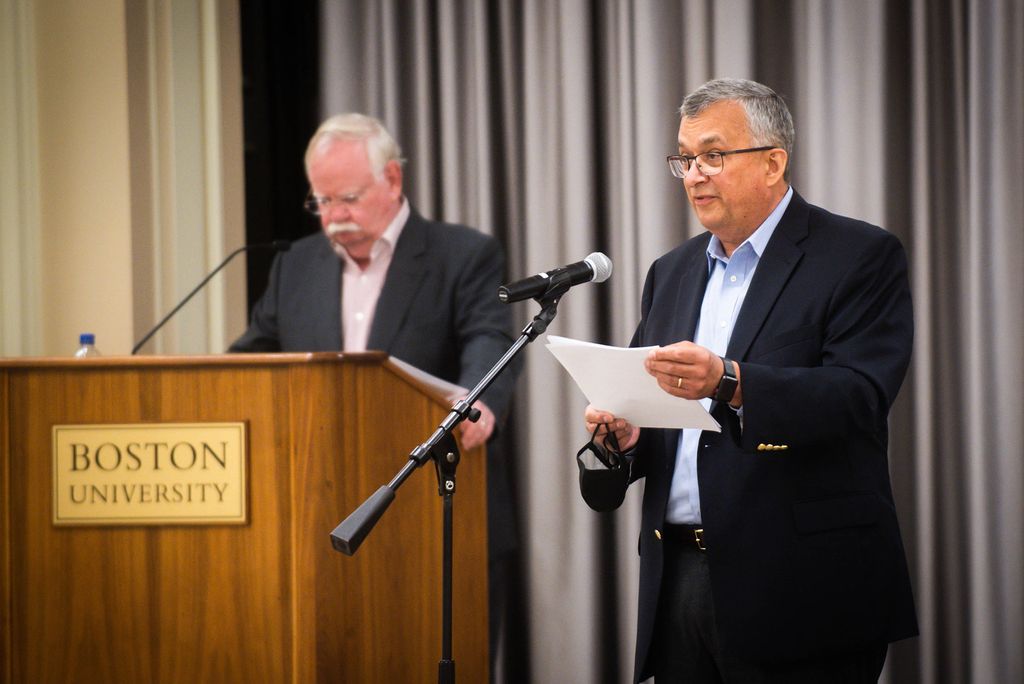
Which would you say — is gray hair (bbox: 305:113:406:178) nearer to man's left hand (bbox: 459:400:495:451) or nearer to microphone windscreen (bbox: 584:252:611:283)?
man's left hand (bbox: 459:400:495:451)

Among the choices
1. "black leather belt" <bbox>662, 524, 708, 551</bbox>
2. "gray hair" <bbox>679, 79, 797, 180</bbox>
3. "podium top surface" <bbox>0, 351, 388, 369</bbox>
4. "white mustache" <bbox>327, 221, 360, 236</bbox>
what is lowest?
"black leather belt" <bbox>662, 524, 708, 551</bbox>

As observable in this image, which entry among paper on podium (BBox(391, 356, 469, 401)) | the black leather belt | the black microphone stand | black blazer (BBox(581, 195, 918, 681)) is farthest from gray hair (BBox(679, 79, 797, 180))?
paper on podium (BBox(391, 356, 469, 401))

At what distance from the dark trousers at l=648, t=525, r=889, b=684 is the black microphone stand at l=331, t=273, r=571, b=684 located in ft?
1.55

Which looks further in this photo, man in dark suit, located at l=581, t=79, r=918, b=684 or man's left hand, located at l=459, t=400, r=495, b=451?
man's left hand, located at l=459, t=400, r=495, b=451

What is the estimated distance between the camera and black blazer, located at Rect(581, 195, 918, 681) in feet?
6.66

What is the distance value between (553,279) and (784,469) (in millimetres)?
574

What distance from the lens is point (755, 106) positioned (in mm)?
2283

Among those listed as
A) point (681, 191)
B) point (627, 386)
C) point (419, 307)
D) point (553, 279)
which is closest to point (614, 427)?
point (627, 386)

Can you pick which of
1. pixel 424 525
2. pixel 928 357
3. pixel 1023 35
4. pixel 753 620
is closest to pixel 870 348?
pixel 753 620

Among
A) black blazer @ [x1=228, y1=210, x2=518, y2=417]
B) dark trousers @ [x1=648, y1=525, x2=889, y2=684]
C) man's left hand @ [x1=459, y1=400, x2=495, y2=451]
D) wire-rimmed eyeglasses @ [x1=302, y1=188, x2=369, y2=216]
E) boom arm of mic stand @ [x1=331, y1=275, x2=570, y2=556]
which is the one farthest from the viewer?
wire-rimmed eyeglasses @ [x1=302, y1=188, x2=369, y2=216]

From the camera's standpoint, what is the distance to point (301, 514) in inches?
95.9

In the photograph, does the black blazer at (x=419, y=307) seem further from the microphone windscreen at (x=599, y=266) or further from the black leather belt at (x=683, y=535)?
the microphone windscreen at (x=599, y=266)

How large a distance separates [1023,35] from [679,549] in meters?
2.36

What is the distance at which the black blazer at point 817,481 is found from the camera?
203 cm
